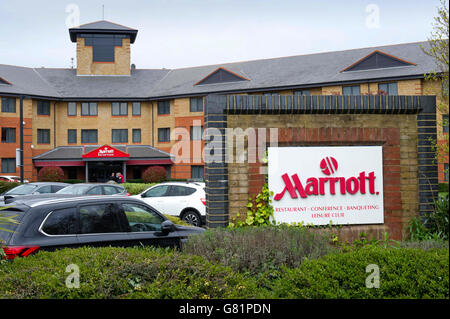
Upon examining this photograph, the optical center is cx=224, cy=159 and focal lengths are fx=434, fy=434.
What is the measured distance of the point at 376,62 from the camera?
112 ft

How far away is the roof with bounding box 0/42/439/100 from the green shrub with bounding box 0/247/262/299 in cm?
3128

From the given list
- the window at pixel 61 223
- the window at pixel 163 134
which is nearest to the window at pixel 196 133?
the window at pixel 163 134

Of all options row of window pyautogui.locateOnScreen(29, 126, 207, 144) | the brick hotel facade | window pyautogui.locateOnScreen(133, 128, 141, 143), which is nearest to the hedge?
the brick hotel facade

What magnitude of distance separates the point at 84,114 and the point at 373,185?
38.0 metres

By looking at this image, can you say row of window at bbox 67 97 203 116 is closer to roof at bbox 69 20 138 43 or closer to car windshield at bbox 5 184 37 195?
roof at bbox 69 20 138 43

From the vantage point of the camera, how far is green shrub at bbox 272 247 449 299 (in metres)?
3.74

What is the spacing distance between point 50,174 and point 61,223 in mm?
31929

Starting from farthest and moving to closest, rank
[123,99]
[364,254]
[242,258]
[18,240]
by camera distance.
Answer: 1. [123,99]
2. [18,240]
3. [242,258]
4. [364,254]

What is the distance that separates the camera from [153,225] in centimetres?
726

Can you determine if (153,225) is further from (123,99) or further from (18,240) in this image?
(123,99)

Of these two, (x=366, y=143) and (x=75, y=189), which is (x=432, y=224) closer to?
(x=366, y=143)

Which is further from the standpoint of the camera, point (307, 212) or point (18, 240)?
point (307, 212)

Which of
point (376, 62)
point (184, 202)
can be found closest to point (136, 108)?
point (376, 62)
